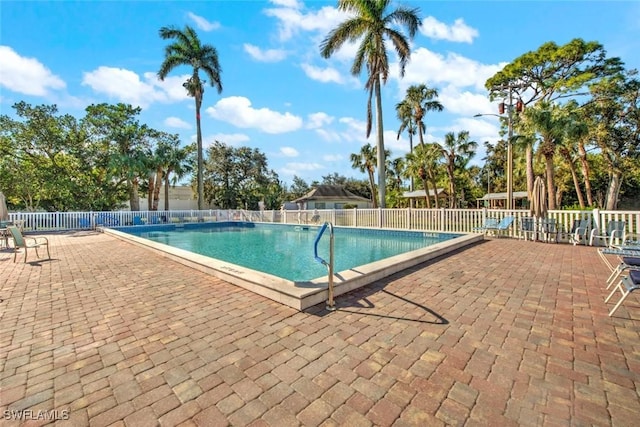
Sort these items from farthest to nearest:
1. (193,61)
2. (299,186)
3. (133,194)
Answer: (299,186)
(193,61)
(133,194)

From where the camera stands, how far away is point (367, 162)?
31000 millimetres

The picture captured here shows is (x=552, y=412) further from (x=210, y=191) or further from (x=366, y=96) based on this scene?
(x=210, y=191)

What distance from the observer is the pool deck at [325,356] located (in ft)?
6.05

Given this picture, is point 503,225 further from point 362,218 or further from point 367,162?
point 367,162

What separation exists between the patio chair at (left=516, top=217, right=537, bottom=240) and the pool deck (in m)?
5.61

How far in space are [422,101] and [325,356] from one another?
25479mm

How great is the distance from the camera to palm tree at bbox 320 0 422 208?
49.5ft

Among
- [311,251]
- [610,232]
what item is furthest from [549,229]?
[311,251]

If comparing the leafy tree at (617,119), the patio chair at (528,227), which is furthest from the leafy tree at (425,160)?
the patio chair at (528,227)

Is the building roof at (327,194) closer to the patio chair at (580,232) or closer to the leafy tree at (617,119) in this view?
A: the leafy tree at (617,119)

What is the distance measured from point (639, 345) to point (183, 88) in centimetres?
2744

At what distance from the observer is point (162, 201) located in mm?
32906

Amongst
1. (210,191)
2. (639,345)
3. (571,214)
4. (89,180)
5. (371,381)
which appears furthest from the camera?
(210,191)

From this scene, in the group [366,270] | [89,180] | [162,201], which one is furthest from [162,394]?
[162,201]
